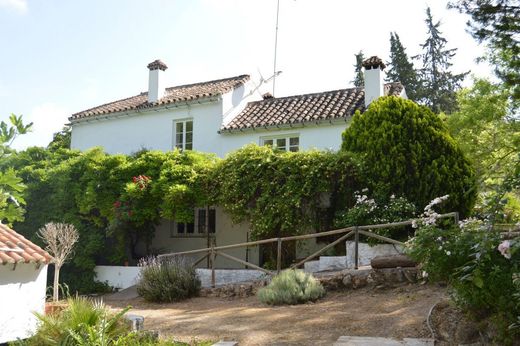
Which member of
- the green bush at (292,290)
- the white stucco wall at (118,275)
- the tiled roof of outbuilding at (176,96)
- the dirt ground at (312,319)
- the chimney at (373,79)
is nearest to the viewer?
the dirt ground at (312,319)

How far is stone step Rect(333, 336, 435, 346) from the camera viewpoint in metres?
6.06

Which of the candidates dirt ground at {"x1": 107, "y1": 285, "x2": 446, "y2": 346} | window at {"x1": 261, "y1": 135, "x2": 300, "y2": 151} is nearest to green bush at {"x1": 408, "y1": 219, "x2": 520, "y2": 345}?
dirt ground at {"x1": 107, "y1": 285, "x2": 446, "y2": 346}

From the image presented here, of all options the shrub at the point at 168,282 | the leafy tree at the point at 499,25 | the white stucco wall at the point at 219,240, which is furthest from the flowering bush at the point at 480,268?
the white stucco wall at the point at 219,240

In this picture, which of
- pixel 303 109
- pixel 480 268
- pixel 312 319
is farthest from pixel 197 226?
pixel 480 268

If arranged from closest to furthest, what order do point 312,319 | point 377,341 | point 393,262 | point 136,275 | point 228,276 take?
point 377,341, point 312,319, point 393,262, point 228,276, point 136,275

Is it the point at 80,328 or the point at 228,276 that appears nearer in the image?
the point at 80,328

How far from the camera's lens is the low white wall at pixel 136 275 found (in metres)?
13.8

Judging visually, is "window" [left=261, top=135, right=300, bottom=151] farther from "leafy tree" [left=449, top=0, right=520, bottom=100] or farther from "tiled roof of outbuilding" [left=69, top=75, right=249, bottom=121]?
"leafy tree" [left=449, top=0, right=520, bottom=100]

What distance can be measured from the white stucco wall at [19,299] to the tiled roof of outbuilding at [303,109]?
10047mm

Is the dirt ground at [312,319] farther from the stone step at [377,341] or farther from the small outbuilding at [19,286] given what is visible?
the small outbuilding at [19,286]

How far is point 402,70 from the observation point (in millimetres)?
37219

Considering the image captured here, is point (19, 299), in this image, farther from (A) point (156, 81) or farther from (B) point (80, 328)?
(A) point (156, 81)

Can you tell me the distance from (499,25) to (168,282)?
914 centimetres

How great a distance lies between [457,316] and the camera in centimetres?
648
